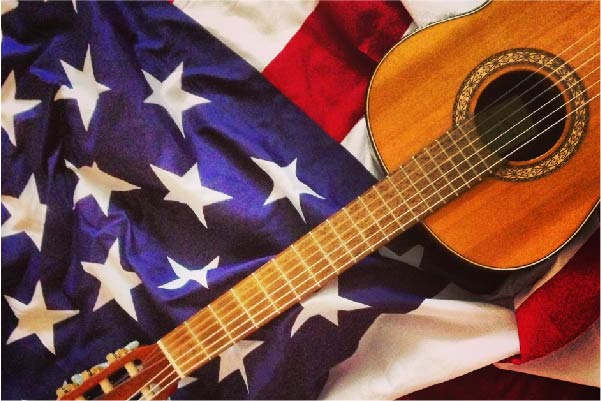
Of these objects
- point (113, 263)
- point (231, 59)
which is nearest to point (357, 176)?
point (231, 59)

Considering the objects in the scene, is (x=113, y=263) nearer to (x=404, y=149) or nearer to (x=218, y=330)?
(x=218, y=330)

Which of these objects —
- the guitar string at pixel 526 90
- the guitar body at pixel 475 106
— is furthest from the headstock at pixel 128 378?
the guitar string at pixel 526 90

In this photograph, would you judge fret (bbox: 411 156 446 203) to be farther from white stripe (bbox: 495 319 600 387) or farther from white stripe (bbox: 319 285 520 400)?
white stripe (bbox: 495 319 600 387)

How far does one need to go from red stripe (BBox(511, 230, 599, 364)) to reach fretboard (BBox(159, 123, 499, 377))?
0.62 ft

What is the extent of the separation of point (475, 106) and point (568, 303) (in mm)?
297

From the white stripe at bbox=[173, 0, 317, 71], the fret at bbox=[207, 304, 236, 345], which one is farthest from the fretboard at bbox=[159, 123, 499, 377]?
the white stripe at bbox=[173, 0, 317, 71]

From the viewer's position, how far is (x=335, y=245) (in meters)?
0.71

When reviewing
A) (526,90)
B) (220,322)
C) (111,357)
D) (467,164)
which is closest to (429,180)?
(467,164)

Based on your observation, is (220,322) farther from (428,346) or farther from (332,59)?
(332,59)

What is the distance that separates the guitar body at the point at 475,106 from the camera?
692 millimetres

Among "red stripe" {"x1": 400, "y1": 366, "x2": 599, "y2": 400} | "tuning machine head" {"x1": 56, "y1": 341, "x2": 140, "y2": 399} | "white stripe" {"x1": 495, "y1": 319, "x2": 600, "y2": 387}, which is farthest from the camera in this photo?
"red stripe" {"x1": 400, "y1": 366, "x2": 599, "y2": 400}

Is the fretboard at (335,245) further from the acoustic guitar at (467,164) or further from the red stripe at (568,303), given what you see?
the red stripe at (568,303)

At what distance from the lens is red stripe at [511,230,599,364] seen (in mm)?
738

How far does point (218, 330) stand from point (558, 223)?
0.46 m
